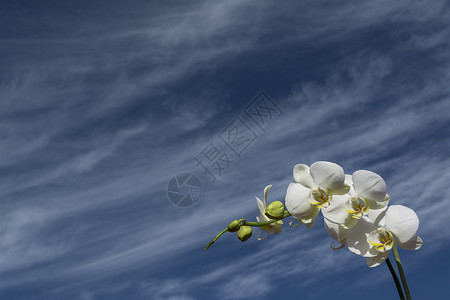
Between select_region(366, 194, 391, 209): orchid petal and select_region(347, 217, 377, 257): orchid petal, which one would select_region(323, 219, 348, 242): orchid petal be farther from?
select_region(366, 194, 391, 209): orchid petal

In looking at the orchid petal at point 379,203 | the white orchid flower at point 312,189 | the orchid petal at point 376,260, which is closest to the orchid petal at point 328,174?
the white orchid flower at point 312,189

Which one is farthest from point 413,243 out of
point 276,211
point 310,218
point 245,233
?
point 245,233

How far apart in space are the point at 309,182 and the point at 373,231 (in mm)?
277

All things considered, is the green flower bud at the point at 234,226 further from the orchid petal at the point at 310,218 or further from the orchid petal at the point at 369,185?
the orchid petal at the point at 369,185

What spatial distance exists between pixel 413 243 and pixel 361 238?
0.18m

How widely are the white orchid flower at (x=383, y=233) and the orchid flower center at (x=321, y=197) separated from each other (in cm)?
13

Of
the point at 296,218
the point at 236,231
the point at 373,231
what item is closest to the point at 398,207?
the point at 373,231

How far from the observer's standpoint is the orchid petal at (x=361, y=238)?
4.88ft

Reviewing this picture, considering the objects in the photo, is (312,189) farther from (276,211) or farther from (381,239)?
(381,239)

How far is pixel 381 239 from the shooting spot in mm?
1479

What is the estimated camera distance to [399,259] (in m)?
1.41

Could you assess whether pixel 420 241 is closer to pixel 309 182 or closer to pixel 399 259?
pixel 399 259

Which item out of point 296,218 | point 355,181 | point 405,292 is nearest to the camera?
point 405,292

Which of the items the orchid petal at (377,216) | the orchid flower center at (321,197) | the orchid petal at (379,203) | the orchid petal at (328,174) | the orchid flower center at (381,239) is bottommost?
the orchid flower center at (381,239)
